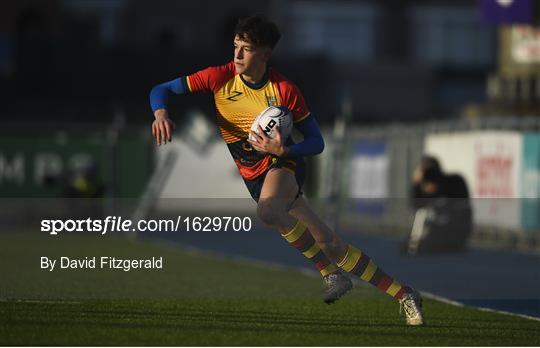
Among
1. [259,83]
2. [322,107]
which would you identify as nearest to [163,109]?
[259,83]

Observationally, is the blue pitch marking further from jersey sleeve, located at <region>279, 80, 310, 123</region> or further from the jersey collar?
the jersey collar

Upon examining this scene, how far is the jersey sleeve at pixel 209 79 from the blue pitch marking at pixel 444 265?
3.46 meters

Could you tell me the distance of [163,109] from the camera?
10.6 metres

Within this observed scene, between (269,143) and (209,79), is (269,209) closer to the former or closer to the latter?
(269,143)

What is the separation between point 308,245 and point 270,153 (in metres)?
0.89

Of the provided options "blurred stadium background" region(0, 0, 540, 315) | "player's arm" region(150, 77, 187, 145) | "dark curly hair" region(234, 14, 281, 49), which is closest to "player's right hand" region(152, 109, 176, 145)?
"player's arm" region(150, 77, 187, 145)

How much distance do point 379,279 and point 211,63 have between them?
31339 mm

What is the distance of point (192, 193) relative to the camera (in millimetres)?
28281

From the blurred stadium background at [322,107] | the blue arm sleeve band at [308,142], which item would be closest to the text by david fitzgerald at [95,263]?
the blurred stadium background at [322,107]

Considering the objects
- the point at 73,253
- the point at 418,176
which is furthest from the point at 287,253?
the point at 73,253

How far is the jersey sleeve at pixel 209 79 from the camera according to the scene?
35.7ft

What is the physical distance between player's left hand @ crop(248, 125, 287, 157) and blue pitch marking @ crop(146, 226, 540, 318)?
3.13 meters

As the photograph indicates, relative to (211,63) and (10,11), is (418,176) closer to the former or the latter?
(211,63)

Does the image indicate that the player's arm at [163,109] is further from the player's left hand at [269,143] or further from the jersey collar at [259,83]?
the player's left hand at [269,143]
